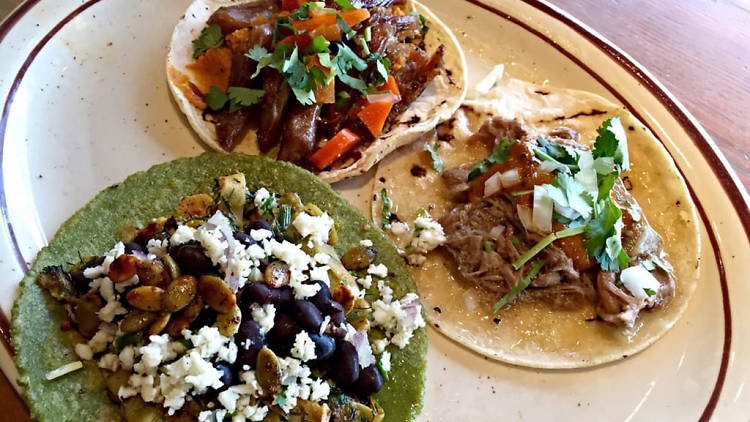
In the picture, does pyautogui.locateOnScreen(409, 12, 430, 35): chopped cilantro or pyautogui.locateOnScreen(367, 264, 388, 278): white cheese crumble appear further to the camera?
pyautogui.locateOnScreen(409, 12, 430, 35): chopped cilantro

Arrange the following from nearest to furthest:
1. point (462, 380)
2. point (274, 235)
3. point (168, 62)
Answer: point (274, 235) < point (462, 380) < point (168, 62)

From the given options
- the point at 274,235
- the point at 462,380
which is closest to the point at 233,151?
the point at 274,235

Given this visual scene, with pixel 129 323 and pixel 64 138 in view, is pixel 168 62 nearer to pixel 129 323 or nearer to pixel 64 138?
pixel 64 138

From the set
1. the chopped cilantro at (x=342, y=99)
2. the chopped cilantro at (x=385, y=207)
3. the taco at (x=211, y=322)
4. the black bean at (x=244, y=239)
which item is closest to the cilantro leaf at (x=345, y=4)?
the chopped cilantro at (x=342, y=99)

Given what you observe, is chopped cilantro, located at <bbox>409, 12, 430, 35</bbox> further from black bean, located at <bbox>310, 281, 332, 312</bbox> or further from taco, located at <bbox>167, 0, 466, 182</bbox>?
black bean, located at <bbox>310, 281, 332, 312</bbox>

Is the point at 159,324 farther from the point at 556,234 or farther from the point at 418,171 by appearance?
the point at 556,234

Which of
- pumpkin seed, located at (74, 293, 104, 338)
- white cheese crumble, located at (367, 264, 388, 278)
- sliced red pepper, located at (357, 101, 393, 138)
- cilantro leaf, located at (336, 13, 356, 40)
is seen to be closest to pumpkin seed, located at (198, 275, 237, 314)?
pumpkin seed, located at (74, 293, 104, 338)

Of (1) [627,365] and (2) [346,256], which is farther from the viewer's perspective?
(1) [627,365]
